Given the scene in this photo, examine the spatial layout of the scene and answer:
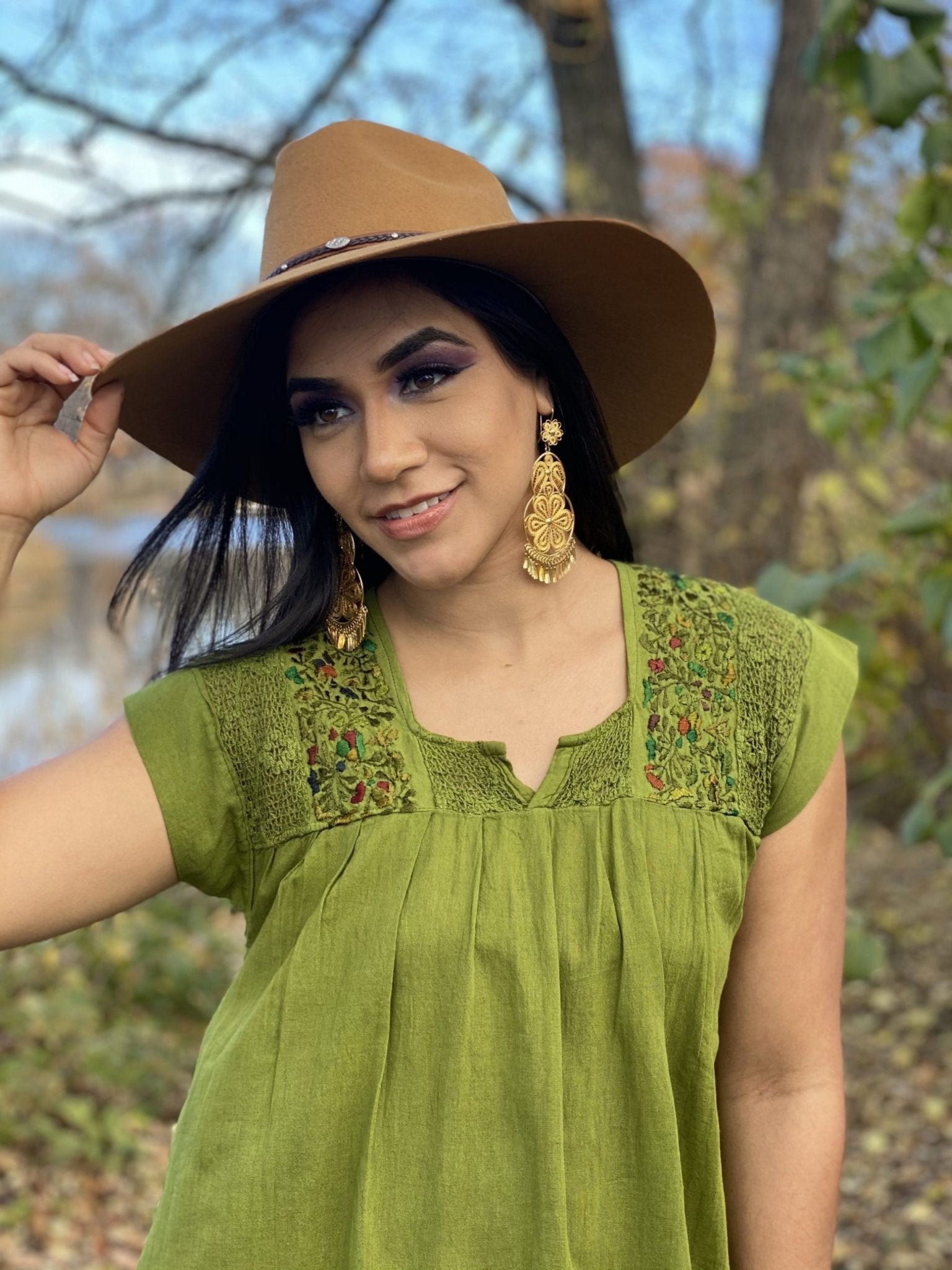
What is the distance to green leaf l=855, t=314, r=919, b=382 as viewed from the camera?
90.8 inches

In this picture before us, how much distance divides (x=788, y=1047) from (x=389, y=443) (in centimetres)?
89

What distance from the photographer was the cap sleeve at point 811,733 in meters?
1.66

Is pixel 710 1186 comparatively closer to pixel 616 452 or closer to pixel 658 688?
pixel 658 688

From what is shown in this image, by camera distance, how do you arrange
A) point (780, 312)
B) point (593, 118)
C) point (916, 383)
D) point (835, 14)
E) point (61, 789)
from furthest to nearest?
point (593, 118), point (780, 312), point (916, 383), point (835, 14), point (61, 789)

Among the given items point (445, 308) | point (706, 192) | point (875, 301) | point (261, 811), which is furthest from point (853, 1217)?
point (706, 192)

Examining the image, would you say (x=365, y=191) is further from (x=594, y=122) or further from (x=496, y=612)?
(x=594, y=122)

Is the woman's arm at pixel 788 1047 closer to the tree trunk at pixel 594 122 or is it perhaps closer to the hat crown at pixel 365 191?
the hat crown at pixel 365 191

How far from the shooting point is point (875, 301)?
7.69ft

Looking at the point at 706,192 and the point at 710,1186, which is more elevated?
the point at 706,192

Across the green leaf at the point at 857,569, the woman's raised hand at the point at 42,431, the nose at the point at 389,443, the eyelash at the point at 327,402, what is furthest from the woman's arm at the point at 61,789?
the green leaf at the point at 857,569

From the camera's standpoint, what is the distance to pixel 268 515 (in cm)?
179

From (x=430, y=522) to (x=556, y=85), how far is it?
4.87 metres

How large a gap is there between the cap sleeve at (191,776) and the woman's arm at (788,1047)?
632 mm

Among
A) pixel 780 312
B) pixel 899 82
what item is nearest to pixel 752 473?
pixel 780 312
